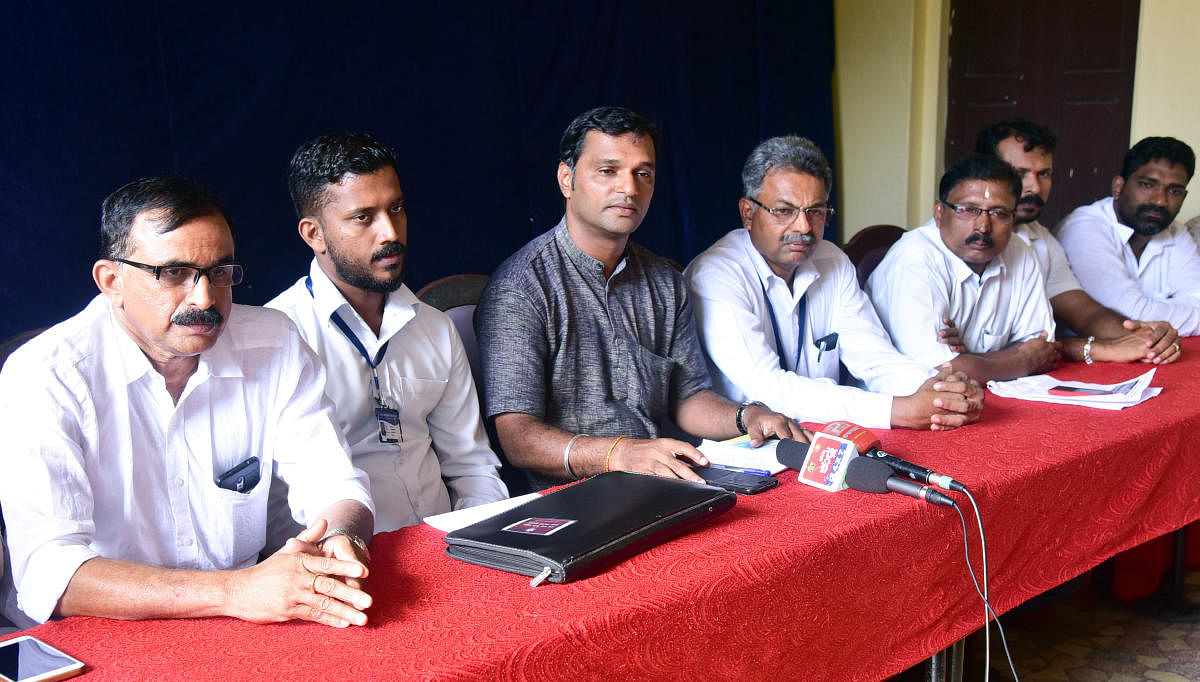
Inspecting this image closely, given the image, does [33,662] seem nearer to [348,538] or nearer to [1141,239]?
[348,538]

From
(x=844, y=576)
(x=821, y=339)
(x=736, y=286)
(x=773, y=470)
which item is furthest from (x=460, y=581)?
(x=821, y=339)

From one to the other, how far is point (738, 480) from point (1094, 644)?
5.04ft

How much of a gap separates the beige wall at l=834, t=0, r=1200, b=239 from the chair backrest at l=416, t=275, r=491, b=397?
119 inches

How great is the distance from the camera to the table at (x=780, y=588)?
119 cm

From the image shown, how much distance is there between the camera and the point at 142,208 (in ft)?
5.19

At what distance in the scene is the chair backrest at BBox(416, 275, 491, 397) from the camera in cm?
254

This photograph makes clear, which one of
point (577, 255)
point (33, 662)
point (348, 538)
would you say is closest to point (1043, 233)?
point (577, 255)

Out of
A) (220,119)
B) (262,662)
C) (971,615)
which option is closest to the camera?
(262,662)

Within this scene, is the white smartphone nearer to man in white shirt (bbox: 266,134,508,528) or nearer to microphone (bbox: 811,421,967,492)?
man in white shirt (bbox: 266,134,508,528)

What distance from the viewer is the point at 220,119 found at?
2906 millimetres

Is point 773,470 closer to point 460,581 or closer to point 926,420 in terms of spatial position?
point 926,420

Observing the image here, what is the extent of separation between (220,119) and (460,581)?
2078 millimetres

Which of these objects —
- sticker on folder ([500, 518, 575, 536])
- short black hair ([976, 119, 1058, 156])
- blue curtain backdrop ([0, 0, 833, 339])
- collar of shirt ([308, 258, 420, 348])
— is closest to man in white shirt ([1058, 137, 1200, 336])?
short black hair ([976, 119, 1058, 156])

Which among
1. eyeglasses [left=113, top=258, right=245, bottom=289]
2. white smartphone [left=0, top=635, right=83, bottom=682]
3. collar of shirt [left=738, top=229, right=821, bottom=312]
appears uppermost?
eyeglasses [left=113, top=258, right=245, bottom=289]
